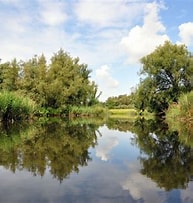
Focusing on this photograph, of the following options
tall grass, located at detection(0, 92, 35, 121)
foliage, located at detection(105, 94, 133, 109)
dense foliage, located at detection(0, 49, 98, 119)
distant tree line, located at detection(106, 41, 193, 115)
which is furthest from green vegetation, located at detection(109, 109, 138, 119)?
tall grass, located at detection(0, 92, 35, 121)

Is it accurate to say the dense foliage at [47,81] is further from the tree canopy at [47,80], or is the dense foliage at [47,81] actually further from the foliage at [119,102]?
the foliage at [119,102]

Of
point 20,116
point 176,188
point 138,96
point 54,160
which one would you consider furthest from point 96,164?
point 138,96

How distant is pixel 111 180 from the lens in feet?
24.5

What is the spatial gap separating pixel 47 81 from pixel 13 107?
74.3 ft

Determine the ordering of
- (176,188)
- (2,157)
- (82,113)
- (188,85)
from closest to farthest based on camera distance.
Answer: (176,188) → (2,157) → (188,85) → (82,113)

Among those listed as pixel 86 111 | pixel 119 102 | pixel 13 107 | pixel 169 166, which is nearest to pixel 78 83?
pixel 86 111

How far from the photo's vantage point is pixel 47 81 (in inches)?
2071

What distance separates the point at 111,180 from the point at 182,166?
7.52 feet

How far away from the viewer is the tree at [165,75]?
48.6m

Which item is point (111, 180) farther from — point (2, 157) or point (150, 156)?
point (2, 157)

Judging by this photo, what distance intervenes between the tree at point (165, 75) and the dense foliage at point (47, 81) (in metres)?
12.4

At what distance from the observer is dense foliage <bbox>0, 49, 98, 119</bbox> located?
167ft

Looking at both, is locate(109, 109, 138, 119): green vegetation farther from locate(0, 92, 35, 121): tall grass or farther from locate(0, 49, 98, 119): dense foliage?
locate(0, 92, 35, 121): tall grass

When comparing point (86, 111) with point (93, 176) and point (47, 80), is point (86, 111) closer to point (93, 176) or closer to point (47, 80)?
point (47, 80)
